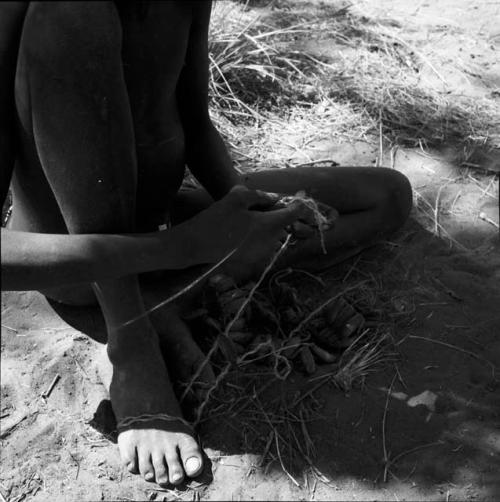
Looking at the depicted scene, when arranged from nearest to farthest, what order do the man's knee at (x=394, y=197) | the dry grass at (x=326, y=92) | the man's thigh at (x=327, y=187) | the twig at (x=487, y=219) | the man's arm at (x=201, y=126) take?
the man's arm at (x=201, y=126), the man's thigh at (x=327, y=187), the man's knee at (x=394, y=197), the twig at (x=487, y=219), the dry grass at (x=326, y=92)

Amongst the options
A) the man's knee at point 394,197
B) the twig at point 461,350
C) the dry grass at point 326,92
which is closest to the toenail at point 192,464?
the twig at point 461,350

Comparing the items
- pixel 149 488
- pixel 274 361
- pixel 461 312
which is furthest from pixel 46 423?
pixel 461 312

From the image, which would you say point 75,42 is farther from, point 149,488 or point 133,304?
point 149,488

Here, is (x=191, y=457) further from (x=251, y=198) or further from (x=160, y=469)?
(x=251, y=198)

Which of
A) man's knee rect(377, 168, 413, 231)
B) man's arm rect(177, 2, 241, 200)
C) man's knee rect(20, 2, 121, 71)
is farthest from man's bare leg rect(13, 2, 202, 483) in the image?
man's knee rect(377, 168, 413, 231)

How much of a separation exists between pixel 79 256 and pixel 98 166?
0.68ft

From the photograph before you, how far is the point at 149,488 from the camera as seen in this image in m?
1.76

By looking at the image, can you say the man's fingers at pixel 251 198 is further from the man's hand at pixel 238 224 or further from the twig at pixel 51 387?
the twig at pixel 51 387

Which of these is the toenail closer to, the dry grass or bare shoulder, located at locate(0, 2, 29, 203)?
bare shoulder, located at locate(0, 2, 29, 203)

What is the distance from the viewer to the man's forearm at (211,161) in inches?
82.0

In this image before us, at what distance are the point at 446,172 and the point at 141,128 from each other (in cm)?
135

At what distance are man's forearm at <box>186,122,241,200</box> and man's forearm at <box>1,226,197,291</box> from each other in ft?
1.48

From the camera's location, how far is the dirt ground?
172cm

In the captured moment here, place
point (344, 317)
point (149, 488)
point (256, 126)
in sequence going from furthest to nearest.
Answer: point (256, 126) → point (344, 317) → point (149, 488)
